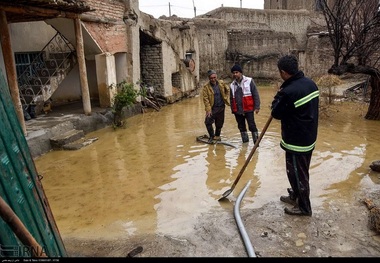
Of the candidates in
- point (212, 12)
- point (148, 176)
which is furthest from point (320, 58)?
point (148, 176)

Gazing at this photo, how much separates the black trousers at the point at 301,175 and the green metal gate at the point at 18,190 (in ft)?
9.31

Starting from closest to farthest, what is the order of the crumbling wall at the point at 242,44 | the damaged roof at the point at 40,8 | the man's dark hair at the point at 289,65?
1. the man's dark hair at the point at 289,65
2. the damaged roof at the point at 40,8
3. the crumbling wall at the point at 242,44

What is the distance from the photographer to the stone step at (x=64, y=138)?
8070 mm

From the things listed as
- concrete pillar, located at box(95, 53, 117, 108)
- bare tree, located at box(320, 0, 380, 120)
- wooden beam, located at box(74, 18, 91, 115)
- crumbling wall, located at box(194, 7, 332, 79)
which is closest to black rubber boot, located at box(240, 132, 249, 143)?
bare tree, located at box(320, 0, 380, 120)

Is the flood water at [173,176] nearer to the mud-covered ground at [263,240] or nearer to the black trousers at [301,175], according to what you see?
the mud-covered ground at [263,240]

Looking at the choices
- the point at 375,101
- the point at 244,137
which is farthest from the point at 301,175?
the point at 375,101

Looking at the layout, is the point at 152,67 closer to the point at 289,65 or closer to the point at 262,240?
the point at 289,65

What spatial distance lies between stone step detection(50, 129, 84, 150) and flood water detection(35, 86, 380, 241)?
12.4 inches

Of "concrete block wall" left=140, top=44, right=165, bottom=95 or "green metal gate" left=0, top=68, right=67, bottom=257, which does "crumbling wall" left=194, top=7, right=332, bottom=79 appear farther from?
"green metal gate" left=0, top=68, right=67, bottom=257

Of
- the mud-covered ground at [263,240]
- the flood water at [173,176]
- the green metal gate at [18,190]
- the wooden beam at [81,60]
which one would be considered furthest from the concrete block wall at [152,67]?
the green metal gate at [18,190]

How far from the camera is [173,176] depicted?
19.7ft

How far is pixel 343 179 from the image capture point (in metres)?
5.48

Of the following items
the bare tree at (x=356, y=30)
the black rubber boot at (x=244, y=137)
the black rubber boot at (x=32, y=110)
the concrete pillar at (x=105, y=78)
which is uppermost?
the bare tree at (x=356, y=30)

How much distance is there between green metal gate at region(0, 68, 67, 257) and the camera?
2.29 meters
